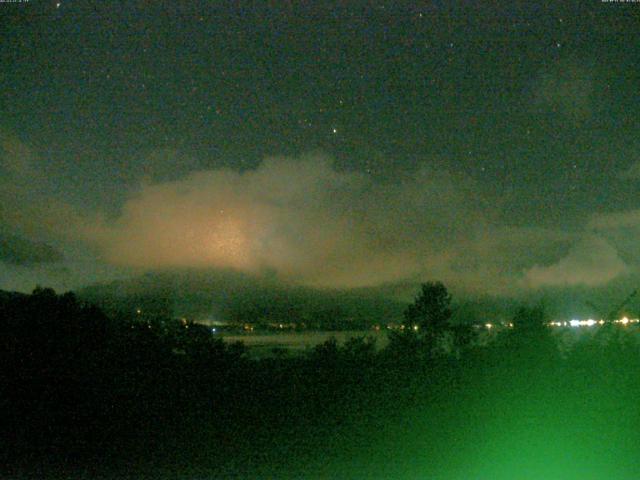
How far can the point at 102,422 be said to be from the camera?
9867mm

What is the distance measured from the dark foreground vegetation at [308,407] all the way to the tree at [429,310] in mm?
4071

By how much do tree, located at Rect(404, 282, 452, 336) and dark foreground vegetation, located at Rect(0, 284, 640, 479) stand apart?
4071 millimetres

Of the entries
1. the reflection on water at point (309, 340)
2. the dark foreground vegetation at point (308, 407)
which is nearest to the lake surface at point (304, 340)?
the reflection on water at point (309, 340)

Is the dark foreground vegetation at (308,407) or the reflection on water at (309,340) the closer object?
the dark foreground vegetation at (308,407)

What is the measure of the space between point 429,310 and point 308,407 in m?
7.35

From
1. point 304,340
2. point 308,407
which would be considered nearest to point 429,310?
point 304,340

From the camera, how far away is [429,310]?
17219 mm

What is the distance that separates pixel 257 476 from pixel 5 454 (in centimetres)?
331

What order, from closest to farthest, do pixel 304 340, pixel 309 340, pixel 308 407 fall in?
pixel 308 407, pixel 309 340, pixel 304 340

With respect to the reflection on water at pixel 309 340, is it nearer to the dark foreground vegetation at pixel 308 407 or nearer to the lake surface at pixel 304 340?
the lake surface at pixel 304 340

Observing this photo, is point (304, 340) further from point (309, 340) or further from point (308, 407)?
point (308, 407)

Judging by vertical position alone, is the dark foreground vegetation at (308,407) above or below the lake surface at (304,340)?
below

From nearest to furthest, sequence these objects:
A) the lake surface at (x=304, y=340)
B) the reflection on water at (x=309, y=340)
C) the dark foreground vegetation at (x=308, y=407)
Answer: the dark foreground vegetation at (x=308, y=407), the lake surface at (x=304, y=340), the reflection on water at (x=309, y=340)

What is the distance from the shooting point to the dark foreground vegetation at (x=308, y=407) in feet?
29.1
